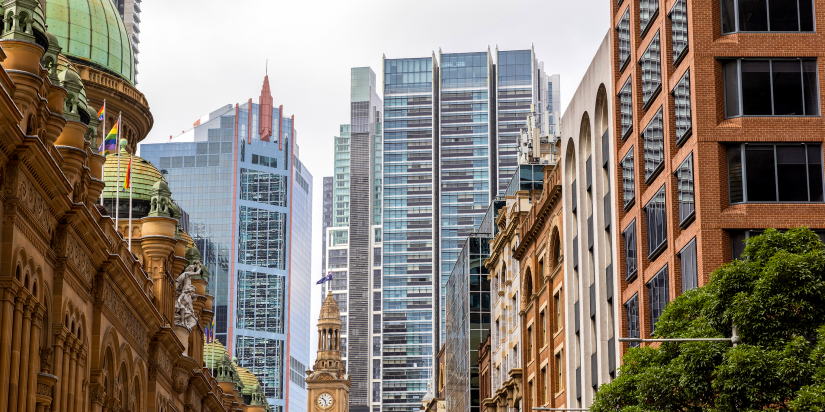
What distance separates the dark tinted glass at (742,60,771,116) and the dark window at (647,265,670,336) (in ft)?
25.4

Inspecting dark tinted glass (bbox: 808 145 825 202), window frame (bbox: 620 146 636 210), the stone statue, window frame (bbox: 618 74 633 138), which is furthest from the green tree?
the stone statue

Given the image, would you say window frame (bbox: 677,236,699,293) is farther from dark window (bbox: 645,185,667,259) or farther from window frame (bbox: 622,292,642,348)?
window frame (bbox: 622,292,642,348)

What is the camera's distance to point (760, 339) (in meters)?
34.6

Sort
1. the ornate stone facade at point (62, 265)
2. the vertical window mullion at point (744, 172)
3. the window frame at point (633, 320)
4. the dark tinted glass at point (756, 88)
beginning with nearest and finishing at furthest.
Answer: the ornate stone facade at point (62, 265)
the vertical window mullion at point (744, 172)
the dark tinted glass at point (756, 88)
the window frame at point (633, 320)

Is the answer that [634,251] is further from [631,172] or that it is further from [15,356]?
[15,356]

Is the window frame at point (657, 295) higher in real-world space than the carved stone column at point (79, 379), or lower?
higher

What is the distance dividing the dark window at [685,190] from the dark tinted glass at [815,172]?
4.44m

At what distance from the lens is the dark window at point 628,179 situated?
6059cm

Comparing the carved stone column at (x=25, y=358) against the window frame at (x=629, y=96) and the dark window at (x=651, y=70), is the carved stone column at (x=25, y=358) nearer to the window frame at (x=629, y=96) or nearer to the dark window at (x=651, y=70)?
the dark window at (x=651, y=70)

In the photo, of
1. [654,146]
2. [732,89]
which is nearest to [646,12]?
[654,146]

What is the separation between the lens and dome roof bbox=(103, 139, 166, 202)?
7606cm

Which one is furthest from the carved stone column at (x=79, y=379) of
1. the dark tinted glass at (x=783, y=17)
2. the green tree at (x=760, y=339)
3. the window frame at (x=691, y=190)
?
the dark tinted glass at (x=783, y=17)

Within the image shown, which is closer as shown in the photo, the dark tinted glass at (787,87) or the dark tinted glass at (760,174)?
the dark tinted glass at (760,174)

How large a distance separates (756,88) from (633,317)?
13.4 meters
